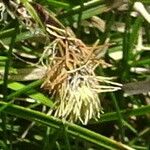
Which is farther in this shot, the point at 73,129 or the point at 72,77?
the point at 73,129

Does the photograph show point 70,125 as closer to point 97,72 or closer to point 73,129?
point 73,129

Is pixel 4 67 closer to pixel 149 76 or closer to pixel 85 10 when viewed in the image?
pixel 85 10

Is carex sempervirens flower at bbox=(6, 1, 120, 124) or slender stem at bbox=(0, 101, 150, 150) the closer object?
carex sempervirens flower at bbox=(6, 1, 120, 124)

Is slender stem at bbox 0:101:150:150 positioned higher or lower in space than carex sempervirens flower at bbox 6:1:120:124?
lower

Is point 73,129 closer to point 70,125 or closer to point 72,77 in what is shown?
point 70,125

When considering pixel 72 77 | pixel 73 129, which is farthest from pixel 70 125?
pixel 72 77

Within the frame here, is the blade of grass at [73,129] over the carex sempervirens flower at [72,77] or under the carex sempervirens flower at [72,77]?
under

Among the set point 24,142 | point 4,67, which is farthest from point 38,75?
point 24,142

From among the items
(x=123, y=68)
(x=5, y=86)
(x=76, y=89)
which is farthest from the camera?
(x=123, y=68)
